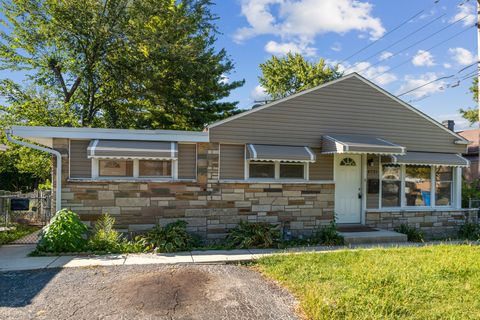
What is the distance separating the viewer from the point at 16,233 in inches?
352

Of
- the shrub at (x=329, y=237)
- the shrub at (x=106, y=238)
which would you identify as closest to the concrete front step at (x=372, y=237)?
the shrub at (x=329, y=237)

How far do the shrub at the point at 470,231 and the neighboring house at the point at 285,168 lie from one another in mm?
280

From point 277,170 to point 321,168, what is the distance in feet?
4.30

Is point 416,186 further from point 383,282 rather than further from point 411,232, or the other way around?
point 383,282

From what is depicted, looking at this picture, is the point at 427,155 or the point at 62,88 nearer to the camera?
the point at 427,155

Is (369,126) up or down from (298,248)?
up

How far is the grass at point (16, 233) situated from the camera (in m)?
7.99

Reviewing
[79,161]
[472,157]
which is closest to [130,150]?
[79,161]

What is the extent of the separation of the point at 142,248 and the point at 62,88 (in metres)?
12.8

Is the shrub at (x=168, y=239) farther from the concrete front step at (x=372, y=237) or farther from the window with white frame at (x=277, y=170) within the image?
the concrete front step at (x=372, y=237)

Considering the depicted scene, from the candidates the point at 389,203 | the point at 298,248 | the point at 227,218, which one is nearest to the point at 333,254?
the point at 298,248

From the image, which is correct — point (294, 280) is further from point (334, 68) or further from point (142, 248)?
point (334, 68)

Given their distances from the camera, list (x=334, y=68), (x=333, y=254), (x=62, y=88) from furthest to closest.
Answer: (x=334, y=68) < (x=62, y=88) < (x=333, y=254)

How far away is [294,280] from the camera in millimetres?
5230
